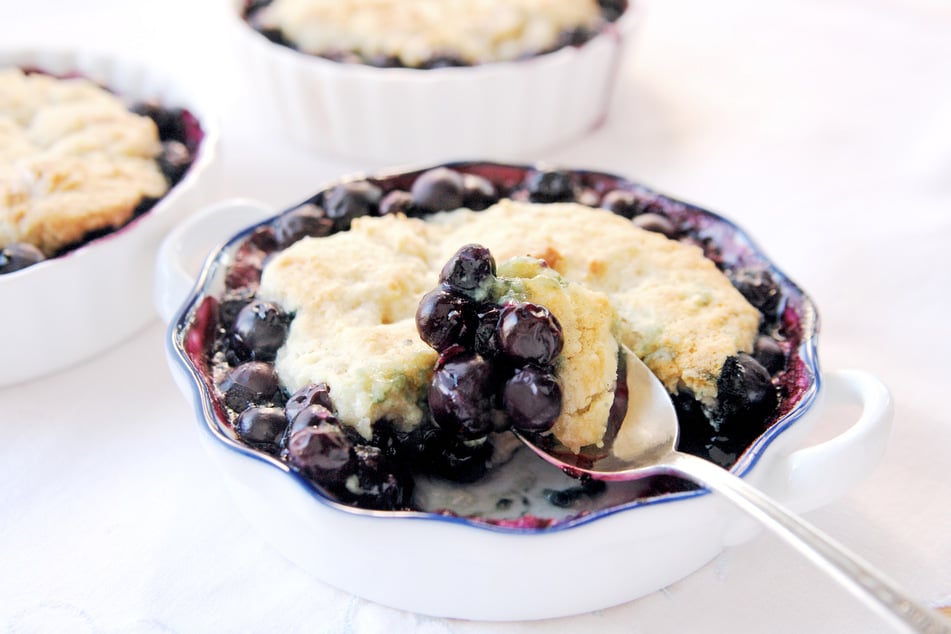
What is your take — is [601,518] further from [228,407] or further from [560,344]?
[228,407]

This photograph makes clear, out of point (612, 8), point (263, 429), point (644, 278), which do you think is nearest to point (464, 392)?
point (263, 429)

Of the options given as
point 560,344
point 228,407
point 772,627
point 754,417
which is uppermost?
point 560,344

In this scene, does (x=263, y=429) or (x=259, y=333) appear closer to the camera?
(x=263, y=429)

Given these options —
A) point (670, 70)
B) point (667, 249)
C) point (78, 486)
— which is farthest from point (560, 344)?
point (670, 70)

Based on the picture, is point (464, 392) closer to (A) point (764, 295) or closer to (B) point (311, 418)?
(B) point (311, 418)

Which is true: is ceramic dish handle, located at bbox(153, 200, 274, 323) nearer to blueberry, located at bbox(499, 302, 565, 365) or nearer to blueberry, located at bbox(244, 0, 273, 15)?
blueberry, located at bbox(499, 302, 565, 365)
